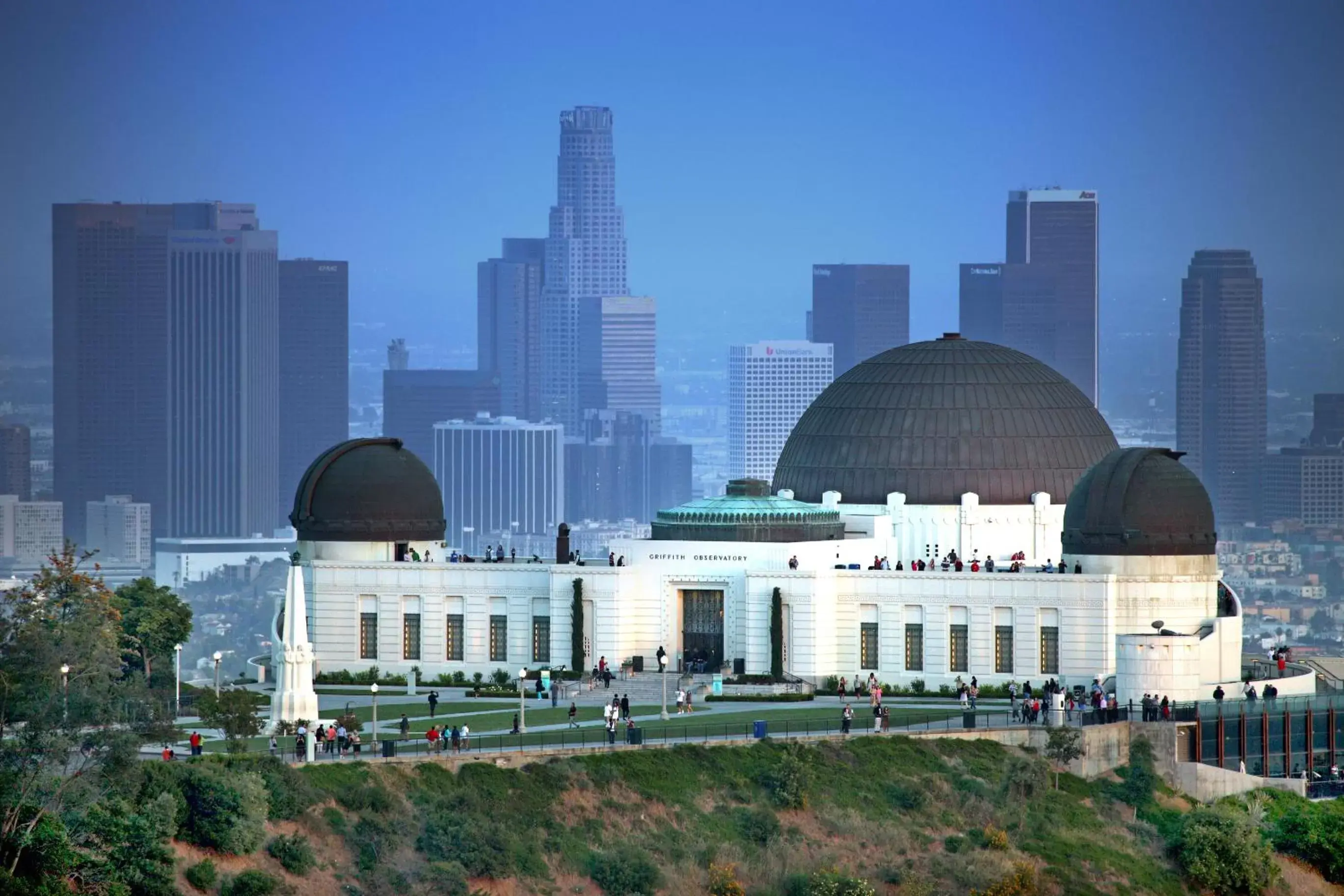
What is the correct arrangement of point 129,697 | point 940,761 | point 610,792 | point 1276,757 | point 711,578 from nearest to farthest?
point 129,697 < point 610,792 < point 940,761 < point 1276,757 < point 711,578

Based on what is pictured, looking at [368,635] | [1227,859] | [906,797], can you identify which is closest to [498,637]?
[368,635]

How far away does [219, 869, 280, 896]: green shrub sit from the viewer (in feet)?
259

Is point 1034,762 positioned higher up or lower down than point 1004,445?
lower down

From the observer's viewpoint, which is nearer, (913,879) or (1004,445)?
(913,879)

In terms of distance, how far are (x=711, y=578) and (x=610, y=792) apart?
945 inches

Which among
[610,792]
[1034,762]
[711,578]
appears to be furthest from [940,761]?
[711,578]

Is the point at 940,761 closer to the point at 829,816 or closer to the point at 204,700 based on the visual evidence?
the point at 829,816

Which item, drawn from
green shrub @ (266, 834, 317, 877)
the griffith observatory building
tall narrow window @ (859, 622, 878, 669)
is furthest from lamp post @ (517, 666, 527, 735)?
green shrub @ (266, 834, 317, 877)

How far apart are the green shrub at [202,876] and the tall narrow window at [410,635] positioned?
1482 inches

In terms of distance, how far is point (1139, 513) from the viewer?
109562 millimetres

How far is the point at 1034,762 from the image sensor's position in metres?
96.1

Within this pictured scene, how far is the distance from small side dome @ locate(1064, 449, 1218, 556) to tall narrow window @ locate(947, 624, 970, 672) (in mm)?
4748

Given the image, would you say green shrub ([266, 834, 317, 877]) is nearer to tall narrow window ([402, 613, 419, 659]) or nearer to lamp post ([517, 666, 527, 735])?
lamp post ([517, 666, 527, 735])

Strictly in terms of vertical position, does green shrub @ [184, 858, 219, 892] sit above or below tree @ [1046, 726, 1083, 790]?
below
